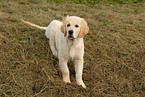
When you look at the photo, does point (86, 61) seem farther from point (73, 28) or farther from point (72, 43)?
point (73, 28)

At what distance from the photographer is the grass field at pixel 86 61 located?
252 cm

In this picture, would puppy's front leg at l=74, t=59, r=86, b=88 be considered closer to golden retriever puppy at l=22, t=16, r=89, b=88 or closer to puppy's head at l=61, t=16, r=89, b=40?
golden retriever puppy at l=22, t=16, r=89, b=88

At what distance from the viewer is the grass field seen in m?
2.52

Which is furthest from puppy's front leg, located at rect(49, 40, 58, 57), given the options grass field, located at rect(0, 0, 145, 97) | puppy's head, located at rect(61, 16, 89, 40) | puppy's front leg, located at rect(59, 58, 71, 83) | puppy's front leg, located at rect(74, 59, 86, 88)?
puppy's head, located at rect(61, 16, 89, 40)

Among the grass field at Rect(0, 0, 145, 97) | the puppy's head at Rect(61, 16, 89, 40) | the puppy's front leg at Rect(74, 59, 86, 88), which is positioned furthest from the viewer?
the puppy's front leg at Rect(74, 59, 86, 88)

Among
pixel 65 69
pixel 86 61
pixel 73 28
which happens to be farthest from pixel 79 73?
pixel 73 28

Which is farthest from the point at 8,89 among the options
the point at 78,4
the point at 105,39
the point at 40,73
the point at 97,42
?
the point at 78,4

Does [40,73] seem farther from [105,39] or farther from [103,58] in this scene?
[105,39]

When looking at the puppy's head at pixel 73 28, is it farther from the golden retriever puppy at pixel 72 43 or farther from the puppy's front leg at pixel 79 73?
the puppy's front leg at pixel 79 73

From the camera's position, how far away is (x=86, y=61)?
3.25 meters

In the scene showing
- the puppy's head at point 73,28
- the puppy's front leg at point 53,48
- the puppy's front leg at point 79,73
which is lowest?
the puppy's front leg at point 79,73

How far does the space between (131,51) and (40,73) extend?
2.18 m

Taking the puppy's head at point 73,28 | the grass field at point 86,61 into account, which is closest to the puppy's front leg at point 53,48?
the grass field at point 86,61

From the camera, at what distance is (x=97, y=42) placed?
148 inches
